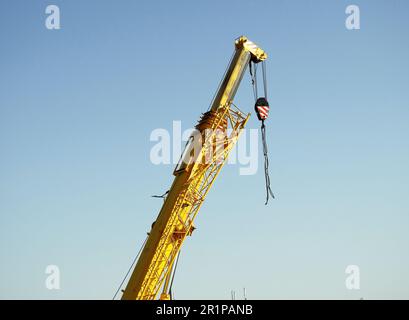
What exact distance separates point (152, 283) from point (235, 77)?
8.54m

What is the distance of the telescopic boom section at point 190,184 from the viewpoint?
16.2m

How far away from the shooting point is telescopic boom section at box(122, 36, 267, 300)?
16.2 metres

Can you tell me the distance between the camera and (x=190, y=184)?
16984 mm
